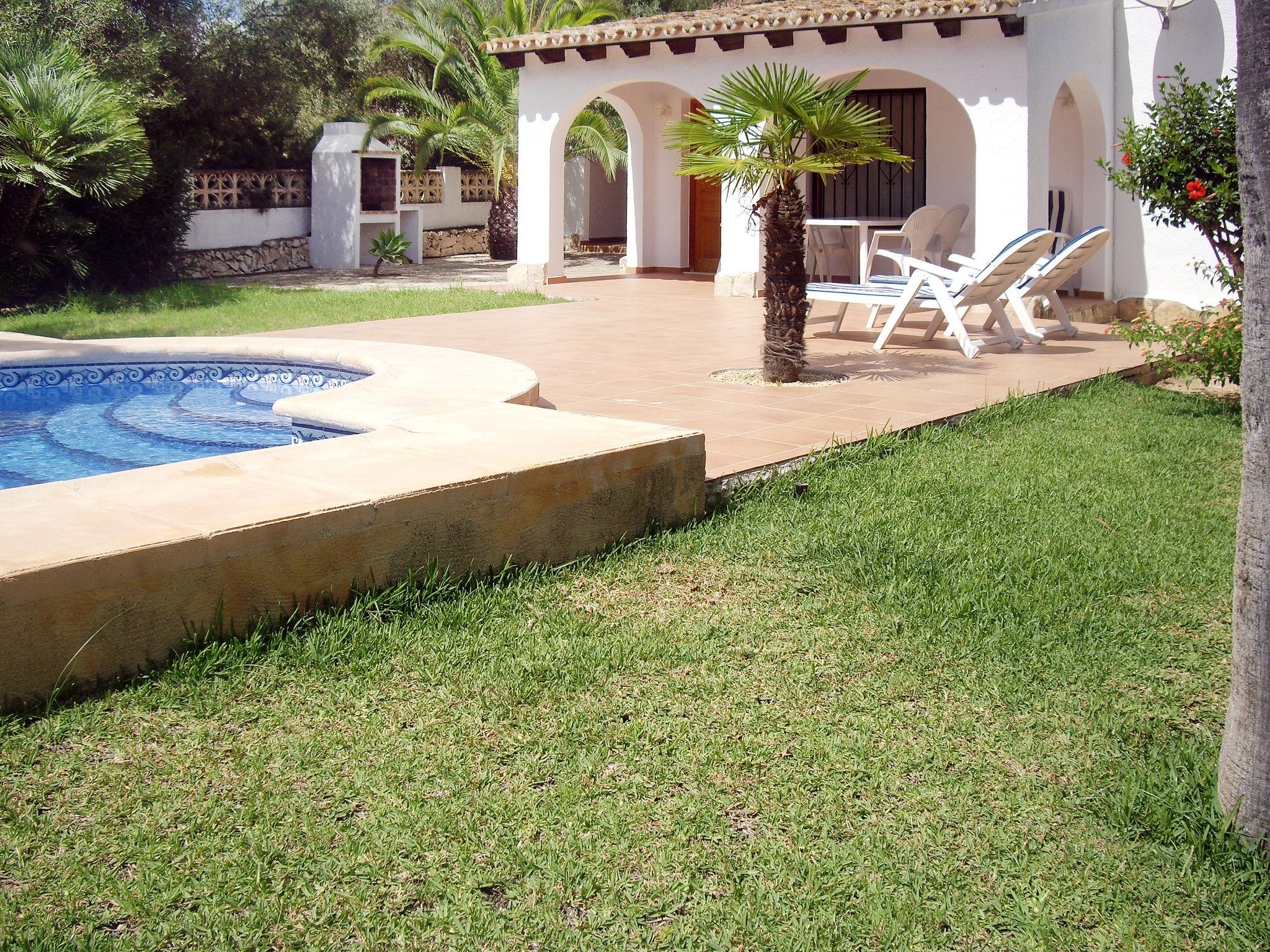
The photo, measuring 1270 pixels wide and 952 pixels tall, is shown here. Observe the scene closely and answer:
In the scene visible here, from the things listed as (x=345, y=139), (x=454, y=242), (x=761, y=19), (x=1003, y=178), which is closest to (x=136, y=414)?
(x=1003, y=178)

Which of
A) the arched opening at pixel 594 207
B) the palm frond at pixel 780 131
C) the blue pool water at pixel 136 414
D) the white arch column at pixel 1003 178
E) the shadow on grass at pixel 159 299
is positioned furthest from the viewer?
the arched opening at pixel 594 207

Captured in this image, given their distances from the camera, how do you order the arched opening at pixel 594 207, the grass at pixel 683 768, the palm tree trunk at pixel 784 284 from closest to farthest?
the grass at pixel 683 768 → the palm tree trunk at pixel 784 284 → the arched opening at pixel 594 207

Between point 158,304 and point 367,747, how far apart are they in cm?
1188

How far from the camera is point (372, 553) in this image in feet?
11.9

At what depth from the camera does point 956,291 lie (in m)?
9.14

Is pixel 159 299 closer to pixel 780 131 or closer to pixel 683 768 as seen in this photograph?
pixel 780 131

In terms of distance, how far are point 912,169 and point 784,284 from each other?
27.0 ft

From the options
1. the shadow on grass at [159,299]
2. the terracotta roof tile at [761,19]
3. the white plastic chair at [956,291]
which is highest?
the terracotta roof tile at [761,19]

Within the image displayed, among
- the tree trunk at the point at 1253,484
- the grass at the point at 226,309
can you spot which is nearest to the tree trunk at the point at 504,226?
the grass at the point at 226,309

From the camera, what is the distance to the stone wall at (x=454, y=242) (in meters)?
22.8

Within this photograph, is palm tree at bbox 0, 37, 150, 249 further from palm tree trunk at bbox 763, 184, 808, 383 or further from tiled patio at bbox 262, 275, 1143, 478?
palm tree trunk at bbox 763, 184, 808, 383

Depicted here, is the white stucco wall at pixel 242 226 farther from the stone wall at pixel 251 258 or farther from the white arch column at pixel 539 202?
the white arch column at pixel 539 202

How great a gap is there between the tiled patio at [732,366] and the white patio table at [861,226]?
2.06ft

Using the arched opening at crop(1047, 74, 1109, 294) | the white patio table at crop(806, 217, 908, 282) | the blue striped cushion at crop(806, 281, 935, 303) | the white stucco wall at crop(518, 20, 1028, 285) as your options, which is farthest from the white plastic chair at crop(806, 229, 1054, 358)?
the arched opening at crop(1047, 74, 1109, 294)
